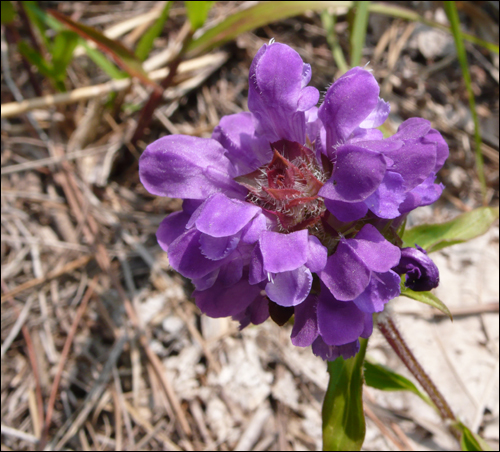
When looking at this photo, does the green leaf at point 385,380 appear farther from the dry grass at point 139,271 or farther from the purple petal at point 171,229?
the purple petal at point 171,229

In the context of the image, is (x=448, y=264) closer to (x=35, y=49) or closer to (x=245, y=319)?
(x=245, y=319)

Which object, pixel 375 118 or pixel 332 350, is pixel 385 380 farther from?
pixel 375 118

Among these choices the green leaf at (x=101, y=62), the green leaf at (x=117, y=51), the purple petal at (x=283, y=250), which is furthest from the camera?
the green leaf at (x=101, y=62)

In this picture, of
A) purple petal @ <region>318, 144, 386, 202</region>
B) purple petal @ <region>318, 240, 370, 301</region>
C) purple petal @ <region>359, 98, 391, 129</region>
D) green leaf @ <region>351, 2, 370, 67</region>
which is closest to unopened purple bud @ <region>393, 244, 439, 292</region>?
purple petal @ <region>318, 240, 370, 301</region>

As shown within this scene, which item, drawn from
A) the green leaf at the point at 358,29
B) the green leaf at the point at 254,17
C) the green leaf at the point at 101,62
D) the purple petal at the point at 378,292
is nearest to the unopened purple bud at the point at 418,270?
the purple petal at the point at 378,292

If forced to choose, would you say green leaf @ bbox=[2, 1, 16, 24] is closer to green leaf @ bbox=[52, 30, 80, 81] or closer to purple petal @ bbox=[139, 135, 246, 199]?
green leaf @ bbox=[52, 30, 80, 81]

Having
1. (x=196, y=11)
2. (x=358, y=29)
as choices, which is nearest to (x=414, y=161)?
(x=358, y=29)

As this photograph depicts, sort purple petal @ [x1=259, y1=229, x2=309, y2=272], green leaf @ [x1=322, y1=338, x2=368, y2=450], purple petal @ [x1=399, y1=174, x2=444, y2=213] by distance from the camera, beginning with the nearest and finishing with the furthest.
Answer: purple petal @ [x1=259, y1=229, x2=309, y2=272] < purple petal @ [x1=399, y1=174, x2=444, y2=213] < green leaf @ [x1=322, y1=338, x2=368, y2=450]

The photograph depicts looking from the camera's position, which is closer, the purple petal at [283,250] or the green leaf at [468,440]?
the purple petal at [283,250]
